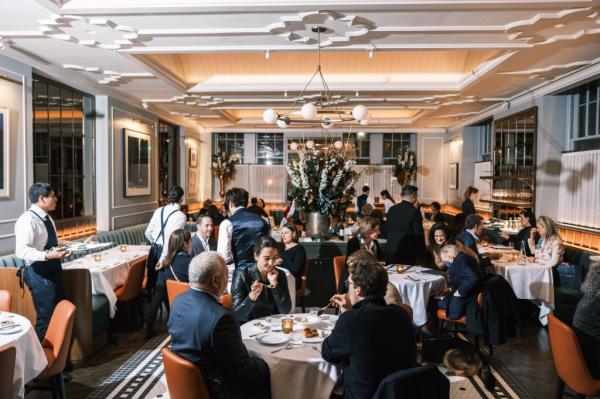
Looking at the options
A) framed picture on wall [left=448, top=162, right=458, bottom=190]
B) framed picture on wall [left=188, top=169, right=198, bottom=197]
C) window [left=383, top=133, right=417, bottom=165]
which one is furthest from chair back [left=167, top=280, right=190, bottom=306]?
window [left=383, top=133, right=417, bottom=165]

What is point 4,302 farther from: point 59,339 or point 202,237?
point 202,237

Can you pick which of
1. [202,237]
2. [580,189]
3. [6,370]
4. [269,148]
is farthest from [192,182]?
[6,370]

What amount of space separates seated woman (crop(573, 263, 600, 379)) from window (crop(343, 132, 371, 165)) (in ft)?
37.8

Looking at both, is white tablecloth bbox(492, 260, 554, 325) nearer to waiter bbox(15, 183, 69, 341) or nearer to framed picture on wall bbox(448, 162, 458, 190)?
waiter bbox(15, 183, 69, 341)

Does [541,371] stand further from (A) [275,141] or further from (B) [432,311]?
(A) [275,141]

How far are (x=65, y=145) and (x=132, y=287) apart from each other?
3.16 metres

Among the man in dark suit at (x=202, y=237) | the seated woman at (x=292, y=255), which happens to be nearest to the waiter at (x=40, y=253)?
the man in dark suit at (x=202, y=237)

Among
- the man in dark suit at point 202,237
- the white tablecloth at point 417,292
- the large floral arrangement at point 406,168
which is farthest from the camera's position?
the large floral arrangement at point 406,168

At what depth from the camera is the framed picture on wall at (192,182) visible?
1316 centimetres

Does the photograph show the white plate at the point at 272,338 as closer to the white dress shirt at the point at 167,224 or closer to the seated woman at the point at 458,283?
the seated woman at the point at 458,283

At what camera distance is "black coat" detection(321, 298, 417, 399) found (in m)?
2.24

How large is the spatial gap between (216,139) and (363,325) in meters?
13.2

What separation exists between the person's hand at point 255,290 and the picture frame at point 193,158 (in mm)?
10202

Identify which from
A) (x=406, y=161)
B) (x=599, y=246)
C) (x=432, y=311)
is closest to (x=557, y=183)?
(x=599, y=246)
